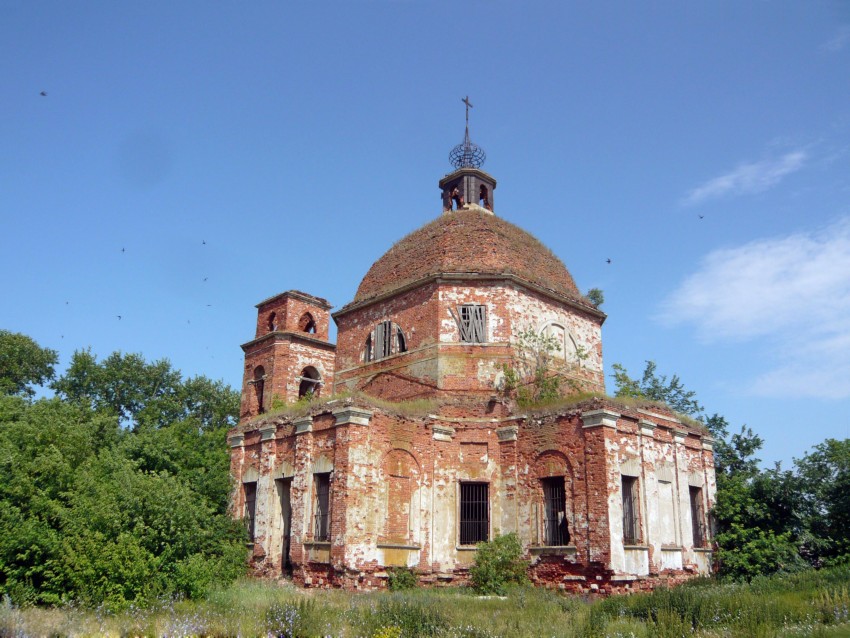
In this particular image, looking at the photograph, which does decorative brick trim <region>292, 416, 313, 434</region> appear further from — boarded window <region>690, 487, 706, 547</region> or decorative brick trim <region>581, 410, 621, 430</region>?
boarded window <region>690, 487, 706, 547</region>

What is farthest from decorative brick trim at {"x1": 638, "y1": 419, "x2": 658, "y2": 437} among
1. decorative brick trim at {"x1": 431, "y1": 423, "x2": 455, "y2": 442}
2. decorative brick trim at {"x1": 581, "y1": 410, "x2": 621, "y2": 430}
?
decorative brick trim at {"x1": 431, "y1": 423, "x2": 455, "y2": 442}

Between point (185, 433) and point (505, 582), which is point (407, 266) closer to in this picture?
point (185, 433)

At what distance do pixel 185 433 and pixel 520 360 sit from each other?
11887mm

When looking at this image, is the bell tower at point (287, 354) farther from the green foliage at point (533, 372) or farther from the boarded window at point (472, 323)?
the green foliage at point (533, 372)

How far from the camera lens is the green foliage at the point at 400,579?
57.7ft

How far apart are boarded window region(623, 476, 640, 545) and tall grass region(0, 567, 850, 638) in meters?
3.58

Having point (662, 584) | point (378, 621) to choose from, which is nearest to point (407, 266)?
point (662, 584)

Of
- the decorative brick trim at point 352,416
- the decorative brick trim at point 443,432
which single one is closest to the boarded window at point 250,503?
the decorative brick trim at point 352,416

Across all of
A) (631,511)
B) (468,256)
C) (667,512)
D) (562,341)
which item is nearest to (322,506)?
(631,511)

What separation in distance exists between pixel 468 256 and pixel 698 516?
35.0 ft

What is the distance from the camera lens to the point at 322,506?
62.3 ft

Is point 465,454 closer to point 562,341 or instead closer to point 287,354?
point 562,341

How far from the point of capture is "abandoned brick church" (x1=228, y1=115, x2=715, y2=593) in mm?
17719

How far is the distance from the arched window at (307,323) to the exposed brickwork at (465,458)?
407cm
